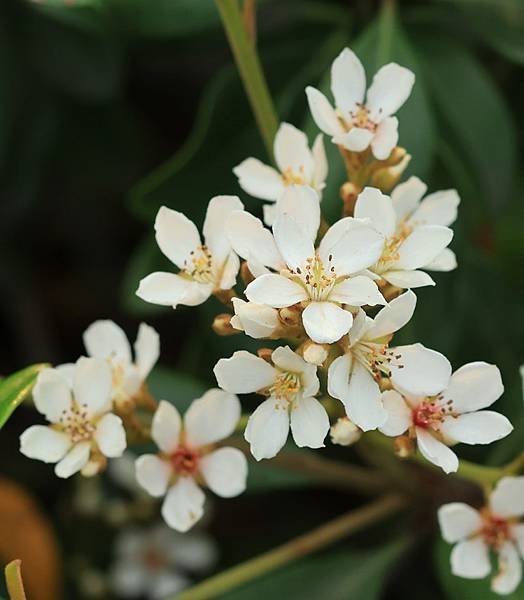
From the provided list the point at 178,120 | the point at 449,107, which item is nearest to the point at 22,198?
the point at 178,120

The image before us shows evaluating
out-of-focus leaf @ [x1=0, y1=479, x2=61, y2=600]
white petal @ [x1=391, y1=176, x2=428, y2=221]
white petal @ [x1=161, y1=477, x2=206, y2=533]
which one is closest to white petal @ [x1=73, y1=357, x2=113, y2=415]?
white petal @ [x1=161, y1=477, x2=206, y2=533]

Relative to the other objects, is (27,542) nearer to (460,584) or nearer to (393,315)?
(460,584)

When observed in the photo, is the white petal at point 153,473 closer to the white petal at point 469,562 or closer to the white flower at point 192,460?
the white flower at point 192,460

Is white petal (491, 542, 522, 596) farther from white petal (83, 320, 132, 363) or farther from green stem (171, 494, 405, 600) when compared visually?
white petal (83, 320, 132, 363)

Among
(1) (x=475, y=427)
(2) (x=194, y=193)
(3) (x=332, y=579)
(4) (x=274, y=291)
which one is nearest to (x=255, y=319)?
(4) (x=274, y=291)

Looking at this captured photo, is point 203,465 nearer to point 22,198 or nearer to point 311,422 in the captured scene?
point 311,422
